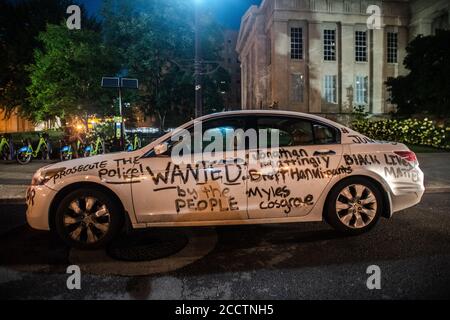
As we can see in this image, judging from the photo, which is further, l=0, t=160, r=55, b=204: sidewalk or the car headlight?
l=0, t=160, r=55, b=204: sidewalk

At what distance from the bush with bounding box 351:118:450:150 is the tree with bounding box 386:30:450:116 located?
152cm

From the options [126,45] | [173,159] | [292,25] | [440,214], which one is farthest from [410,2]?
[173,159]

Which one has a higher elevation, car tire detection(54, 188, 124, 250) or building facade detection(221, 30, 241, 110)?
building facade detection(221, 30, 241, 110)

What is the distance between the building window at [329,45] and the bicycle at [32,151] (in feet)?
97.2

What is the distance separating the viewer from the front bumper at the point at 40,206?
182 inches

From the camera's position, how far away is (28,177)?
1038cm

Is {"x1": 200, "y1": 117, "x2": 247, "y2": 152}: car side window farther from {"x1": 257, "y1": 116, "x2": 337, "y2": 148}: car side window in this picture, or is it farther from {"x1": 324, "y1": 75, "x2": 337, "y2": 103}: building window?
{"x1": 324, "y1": 75, "x2": 337, "y2": 103}: building window

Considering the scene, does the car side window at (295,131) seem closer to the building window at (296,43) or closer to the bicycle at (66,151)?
the bicycle at (66,151)

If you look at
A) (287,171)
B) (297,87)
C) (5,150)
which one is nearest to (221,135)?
(287,171)

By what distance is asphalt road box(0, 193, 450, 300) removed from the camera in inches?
136

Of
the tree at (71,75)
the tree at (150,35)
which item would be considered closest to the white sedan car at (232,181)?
the tree at (71,75)

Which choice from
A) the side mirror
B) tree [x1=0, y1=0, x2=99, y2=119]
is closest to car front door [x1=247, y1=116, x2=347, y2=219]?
the side mirror

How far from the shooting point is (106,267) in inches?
162
